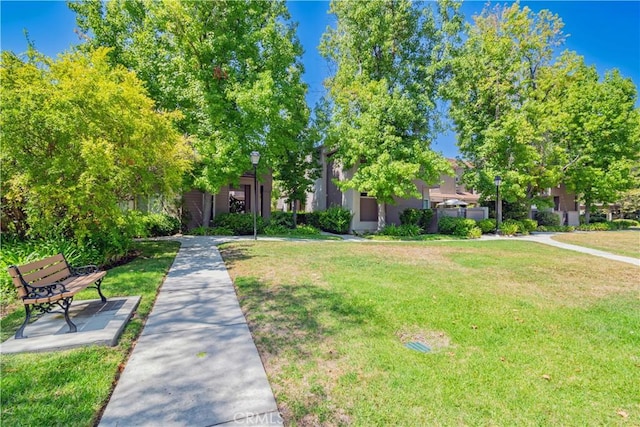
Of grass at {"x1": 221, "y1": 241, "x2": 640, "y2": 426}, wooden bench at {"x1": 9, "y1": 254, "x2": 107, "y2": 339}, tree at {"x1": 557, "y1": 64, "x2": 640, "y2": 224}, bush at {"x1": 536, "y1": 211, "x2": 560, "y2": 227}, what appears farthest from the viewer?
bush at {"x1": 536, "y1": 211, "x2": 560, "y2": 227}

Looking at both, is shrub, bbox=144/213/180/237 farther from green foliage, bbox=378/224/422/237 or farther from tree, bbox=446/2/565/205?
tree, bbox=446/2/565/205

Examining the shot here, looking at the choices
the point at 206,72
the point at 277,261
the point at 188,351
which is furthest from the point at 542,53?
the point at 188,351

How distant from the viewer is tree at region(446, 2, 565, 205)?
17.7 meters

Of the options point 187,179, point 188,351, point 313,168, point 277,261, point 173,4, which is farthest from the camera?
point 313,168

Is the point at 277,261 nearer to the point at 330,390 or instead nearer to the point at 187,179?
the point at 330,390

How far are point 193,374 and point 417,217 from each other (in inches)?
686

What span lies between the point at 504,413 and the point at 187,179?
45.6 ft

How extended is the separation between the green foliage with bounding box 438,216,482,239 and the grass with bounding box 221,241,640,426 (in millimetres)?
9482

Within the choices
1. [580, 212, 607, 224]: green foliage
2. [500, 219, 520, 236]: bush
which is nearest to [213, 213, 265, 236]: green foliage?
[500, 219, 520, 236]: bush

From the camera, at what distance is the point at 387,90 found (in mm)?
16719

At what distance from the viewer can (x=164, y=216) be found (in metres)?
15.0

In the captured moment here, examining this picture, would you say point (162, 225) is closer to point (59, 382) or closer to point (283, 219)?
point (283, 219)

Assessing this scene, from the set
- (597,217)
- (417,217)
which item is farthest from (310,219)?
(597,217)

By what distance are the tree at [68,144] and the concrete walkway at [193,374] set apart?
3592 mm
